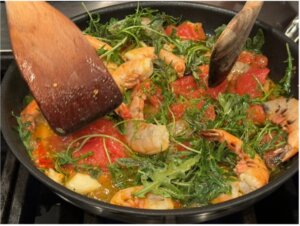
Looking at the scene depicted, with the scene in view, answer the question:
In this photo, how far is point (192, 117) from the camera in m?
2.25

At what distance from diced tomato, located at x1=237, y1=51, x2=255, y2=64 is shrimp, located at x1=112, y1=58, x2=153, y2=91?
0.54m

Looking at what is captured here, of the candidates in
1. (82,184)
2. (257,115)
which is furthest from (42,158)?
(257,115)

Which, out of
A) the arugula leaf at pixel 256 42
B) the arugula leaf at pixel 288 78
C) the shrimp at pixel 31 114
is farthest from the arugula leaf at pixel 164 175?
the arugula leaf at pixel 256 42

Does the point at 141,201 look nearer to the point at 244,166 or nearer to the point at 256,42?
the point at 244,166

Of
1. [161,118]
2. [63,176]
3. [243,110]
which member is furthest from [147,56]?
[63,176]

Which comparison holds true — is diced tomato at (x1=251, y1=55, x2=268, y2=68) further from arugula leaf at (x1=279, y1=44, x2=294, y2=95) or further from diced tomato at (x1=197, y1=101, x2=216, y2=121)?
diced tomato at (x1=197, y1=101, x2=216, y2=121)

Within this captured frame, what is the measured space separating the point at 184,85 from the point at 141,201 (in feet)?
2.36

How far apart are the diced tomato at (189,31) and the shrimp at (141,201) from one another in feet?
3.45

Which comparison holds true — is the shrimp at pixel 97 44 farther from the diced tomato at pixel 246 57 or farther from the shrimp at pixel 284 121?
the shrimp at pixel 284 121

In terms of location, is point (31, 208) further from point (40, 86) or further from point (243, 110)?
point (243, 110)

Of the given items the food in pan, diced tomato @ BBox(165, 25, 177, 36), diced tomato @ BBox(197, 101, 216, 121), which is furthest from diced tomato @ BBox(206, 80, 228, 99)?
diced tomato @ BBox(165, 25, 177, 36)

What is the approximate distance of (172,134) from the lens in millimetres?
2180

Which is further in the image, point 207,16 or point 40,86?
point 207,16

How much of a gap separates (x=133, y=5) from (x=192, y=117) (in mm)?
821
